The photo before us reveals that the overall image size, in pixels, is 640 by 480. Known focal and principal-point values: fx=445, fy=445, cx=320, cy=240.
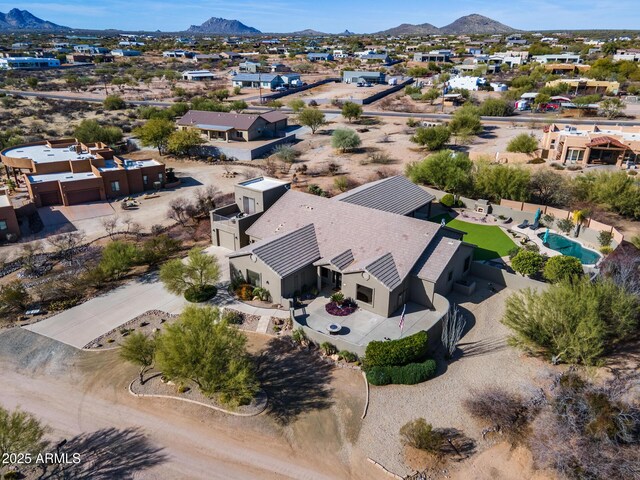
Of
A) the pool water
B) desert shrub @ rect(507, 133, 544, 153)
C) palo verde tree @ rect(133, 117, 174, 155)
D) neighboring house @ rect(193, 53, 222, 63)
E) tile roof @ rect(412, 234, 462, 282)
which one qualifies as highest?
neighboring house @ rect(193, 53, 222, 63)

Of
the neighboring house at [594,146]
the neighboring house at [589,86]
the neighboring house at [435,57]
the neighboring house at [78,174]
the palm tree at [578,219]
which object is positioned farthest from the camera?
the neighboring house at [435,57]

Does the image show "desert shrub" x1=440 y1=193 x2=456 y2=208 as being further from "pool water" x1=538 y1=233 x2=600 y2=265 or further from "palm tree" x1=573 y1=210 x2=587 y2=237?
"palm tree" x1=573 y1=210 x2=587 y2=237

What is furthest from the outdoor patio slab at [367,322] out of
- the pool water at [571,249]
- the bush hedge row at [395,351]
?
the pool water at [571,249]

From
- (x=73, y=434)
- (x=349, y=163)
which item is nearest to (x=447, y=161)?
(x=349, y=163)

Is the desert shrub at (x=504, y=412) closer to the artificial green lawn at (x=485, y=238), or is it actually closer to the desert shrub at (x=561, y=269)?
the desert shrub at (x=561, y=269)

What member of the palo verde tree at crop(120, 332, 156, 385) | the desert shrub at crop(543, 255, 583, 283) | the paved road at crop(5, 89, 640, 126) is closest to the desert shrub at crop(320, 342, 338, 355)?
the palo verde tree at crop(120, 332, 156, 385)

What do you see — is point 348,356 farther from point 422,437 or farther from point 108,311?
point 108,311
